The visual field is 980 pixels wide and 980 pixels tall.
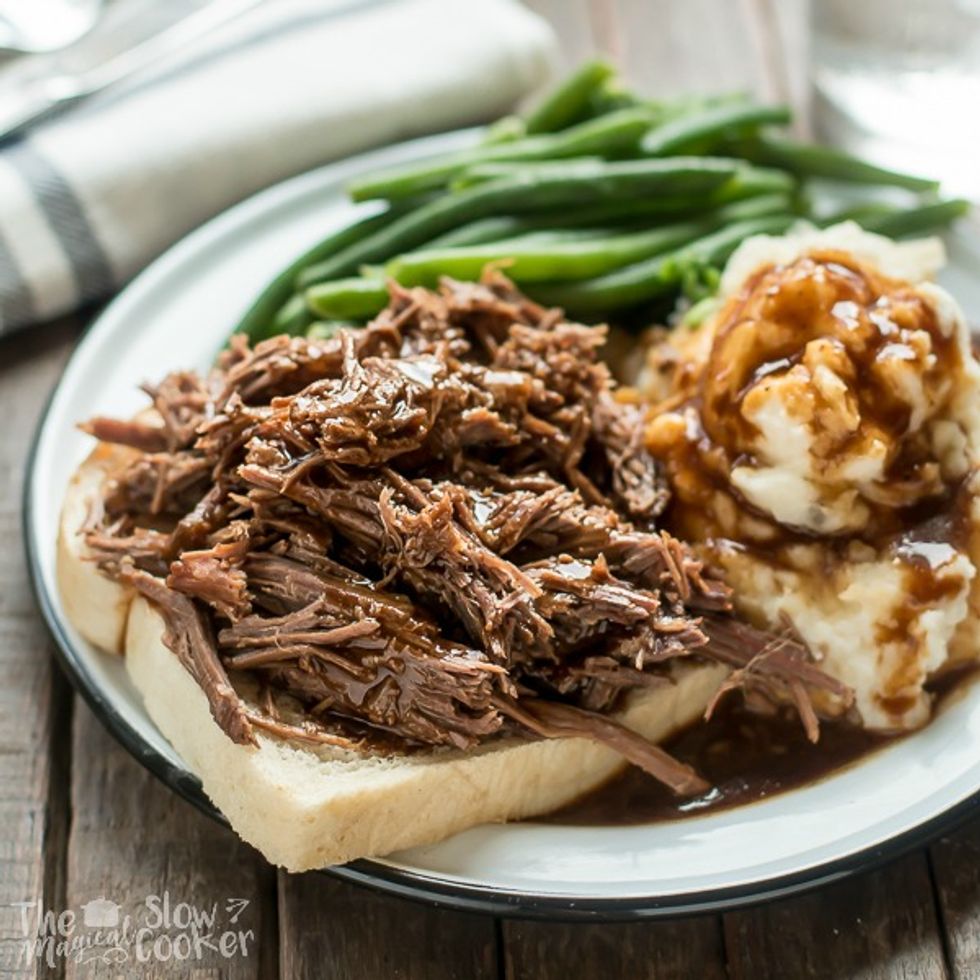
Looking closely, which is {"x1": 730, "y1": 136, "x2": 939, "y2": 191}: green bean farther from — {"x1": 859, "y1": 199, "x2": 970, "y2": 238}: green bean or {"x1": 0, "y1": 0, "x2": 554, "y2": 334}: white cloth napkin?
{"x1": 0, "y1": 0, "x2": 554, "y2": 334}: white cloth napkin

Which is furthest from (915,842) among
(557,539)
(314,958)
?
(314,958)

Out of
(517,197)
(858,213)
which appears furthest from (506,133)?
(858,213)

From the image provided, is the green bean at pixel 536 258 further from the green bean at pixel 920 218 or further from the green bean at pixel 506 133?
the green bean at pixel 920 218

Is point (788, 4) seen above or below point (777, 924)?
above

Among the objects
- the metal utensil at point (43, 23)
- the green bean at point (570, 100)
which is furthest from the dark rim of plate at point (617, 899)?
the metal utensil at point (43, 23)

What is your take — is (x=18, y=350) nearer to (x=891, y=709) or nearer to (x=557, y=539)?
(x=557, y=539)

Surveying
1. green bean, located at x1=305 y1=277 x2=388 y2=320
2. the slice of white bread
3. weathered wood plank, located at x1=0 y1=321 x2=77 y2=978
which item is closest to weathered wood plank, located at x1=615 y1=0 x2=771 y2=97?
green bean, located at x1=305 y1=277 x2=388 y2=320

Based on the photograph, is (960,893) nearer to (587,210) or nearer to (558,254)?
(558,254)
